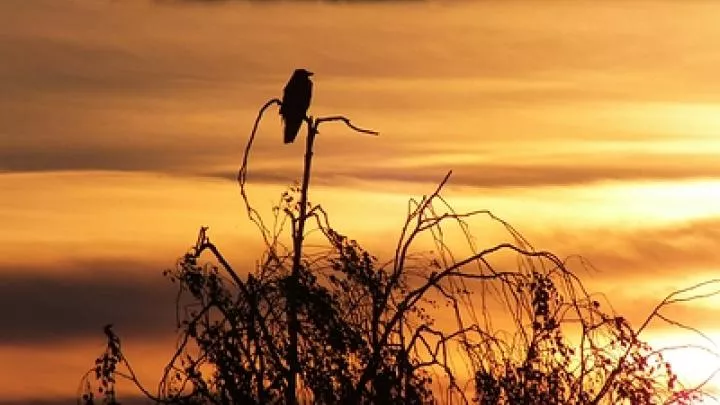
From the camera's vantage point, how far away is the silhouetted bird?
67.7 feet

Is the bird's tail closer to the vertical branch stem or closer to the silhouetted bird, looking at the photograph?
the silhouetted bird

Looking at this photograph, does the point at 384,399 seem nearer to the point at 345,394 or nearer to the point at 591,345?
the point at 345,394

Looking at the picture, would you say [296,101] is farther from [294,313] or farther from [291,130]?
[294,313]

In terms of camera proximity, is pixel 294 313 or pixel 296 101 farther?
pixel 296 101

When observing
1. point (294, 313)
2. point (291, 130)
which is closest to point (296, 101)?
point (291, 130)

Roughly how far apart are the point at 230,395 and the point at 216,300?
82cm

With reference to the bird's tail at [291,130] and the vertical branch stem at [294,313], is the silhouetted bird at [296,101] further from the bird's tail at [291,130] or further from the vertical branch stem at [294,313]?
the vertical branch stem at [294,313]

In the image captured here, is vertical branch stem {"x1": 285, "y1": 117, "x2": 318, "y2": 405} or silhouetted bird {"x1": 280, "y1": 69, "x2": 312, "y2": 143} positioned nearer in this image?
vertical branch stem {"x1": 285, "y1": 117, "x2": 318, "y2": 405}

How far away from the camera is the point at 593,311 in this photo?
1409cm

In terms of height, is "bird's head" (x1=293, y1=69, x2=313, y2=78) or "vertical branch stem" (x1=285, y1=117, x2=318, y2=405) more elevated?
"bird's head" (x1=293, y1=69, x2=313, y2=78)

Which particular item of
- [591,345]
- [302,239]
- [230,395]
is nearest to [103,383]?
[230,395]

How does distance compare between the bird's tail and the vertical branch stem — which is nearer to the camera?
the vertical branch stem

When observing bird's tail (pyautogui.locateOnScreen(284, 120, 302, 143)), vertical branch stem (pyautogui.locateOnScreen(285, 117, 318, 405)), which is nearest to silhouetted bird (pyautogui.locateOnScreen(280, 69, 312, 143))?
bird's tail (pyautogui.locateOnScreen(284, 120, 302, 143))

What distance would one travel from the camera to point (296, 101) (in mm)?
20875
